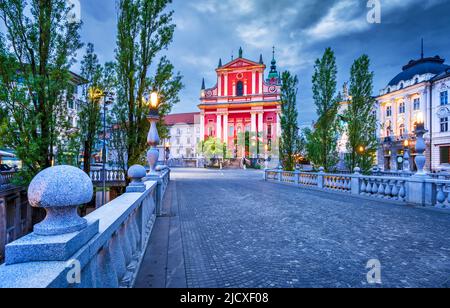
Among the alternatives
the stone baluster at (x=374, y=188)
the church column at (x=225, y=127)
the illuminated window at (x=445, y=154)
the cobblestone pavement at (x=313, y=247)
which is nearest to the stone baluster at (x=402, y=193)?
the stone baluster at (x=374, y=188)

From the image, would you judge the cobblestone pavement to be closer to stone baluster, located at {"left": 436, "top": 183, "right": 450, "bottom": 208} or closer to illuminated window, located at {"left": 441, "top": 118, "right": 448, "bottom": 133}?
stone baluster, located at {"left": 436, "top": 183, "right": 450, "bottom": 208}

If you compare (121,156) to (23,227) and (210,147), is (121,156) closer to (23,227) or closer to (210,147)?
(23,227)

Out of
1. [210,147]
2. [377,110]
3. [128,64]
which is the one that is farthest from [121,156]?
[377,110]

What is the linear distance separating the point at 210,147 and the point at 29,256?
1900 inches

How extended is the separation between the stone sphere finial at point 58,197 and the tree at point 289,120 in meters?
17.8

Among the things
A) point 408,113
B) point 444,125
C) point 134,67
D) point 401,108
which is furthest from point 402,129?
point 134,67

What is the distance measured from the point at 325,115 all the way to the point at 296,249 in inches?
531

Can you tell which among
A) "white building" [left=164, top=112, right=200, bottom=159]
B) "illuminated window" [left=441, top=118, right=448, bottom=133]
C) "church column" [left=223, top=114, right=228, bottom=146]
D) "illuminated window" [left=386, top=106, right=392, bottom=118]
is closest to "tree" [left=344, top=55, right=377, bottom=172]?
"illuminated window" [left=441, top=118, right=448, bottom=133]

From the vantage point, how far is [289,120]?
60.5 feet

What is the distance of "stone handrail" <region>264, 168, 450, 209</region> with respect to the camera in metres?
8.10

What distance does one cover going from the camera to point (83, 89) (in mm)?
12508

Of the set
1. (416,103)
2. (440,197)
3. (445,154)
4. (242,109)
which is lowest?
(440,197)

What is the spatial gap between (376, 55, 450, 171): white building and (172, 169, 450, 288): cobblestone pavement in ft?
96.3

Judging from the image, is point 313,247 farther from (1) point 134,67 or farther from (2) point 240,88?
(2) point 240,88
